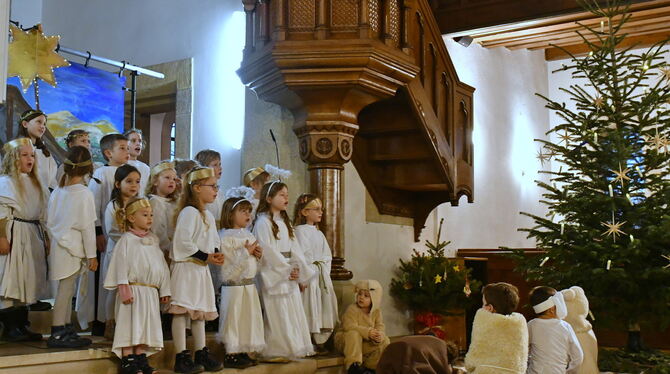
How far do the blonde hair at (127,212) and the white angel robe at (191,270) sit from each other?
1.24 feet

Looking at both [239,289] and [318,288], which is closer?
[239,289]

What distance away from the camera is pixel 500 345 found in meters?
5.19

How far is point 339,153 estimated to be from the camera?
8133 mm

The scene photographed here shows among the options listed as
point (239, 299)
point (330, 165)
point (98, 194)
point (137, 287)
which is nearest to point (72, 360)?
point (137, 287)

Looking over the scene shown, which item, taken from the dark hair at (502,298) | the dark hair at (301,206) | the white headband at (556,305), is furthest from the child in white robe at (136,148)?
the white headband at (556,305)

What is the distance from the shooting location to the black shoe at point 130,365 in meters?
→ 5.49

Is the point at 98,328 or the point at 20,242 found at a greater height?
the point at 20,242

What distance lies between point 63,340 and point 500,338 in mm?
2919

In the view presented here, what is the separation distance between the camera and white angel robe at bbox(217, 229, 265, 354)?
6.42 m

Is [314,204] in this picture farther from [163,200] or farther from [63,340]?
[63,340]

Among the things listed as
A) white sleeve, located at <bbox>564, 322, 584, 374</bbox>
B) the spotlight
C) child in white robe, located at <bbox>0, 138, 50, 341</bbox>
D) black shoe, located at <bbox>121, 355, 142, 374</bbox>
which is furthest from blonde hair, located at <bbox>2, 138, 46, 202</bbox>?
the spotlight

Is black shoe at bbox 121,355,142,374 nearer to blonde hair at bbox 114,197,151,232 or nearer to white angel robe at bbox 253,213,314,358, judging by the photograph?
blonde hair at bbox 114,197,151,232

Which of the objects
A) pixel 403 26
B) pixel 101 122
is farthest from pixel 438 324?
pixel 101 122

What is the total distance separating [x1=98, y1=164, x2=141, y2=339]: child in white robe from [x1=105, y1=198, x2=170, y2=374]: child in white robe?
0.33 m
